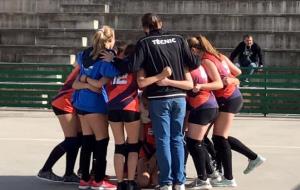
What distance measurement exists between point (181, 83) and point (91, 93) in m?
1.06

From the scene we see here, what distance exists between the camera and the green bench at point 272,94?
16031 mm

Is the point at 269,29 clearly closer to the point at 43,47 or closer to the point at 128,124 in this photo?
the point at 43,47

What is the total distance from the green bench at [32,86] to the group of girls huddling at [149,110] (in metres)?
9.13

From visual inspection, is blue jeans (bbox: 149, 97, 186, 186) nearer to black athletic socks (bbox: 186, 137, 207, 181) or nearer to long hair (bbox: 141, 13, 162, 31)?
black athletic socks (bbox: 186, 137, 207, 181)

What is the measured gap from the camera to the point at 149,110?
7000 mm

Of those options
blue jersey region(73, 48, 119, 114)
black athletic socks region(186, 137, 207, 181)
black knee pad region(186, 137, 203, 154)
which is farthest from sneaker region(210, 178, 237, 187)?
blue jersey region(73, 48, 119, 114)

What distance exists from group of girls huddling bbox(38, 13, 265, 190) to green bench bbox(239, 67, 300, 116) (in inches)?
322

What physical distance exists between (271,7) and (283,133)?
10191mm

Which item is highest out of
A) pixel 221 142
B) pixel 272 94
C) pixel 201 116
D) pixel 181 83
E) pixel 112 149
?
pixel 181 83

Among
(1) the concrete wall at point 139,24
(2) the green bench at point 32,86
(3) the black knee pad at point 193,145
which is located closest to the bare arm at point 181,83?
(3) the black knee pad at point 193,145

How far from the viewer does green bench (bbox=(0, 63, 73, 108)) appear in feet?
56.0

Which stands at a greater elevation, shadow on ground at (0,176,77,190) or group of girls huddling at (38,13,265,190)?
group of girls huddling at (38,13,265,190)

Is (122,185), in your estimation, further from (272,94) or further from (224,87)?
(272,94)

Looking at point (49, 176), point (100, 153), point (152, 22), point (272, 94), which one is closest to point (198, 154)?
point (100, 153)
